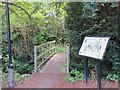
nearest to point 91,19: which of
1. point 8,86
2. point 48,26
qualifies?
point 8,86

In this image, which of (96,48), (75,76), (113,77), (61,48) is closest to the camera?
(96,48)

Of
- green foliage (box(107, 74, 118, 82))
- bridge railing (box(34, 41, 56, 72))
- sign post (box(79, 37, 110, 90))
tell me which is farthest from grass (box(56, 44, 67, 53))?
sign post (box(79, 37, 110, 90))

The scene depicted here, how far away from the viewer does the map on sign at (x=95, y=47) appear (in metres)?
4.10

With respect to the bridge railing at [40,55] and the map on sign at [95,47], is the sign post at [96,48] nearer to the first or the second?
the map on sign at [95,47]

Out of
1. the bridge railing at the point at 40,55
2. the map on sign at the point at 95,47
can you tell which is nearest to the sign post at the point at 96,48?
the map on sign at the point at 95,47

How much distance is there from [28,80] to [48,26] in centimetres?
631

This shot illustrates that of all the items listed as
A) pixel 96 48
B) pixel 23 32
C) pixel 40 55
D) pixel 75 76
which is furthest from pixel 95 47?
pixel 23 32

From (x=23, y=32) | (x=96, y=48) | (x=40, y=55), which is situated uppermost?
(x=23, y=32)

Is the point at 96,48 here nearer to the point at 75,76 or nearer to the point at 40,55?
the point at 75,76

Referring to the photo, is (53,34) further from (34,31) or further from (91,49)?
(91,49)

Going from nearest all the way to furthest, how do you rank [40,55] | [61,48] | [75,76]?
[75,76] < [40,55] < [61,48]

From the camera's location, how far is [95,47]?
4.36 meters

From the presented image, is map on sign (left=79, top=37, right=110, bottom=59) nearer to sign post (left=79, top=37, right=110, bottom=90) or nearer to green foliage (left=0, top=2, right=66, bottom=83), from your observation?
sign post (left=79, top=37, right=110, bottom=90)

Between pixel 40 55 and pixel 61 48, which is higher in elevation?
pixel 40 55
